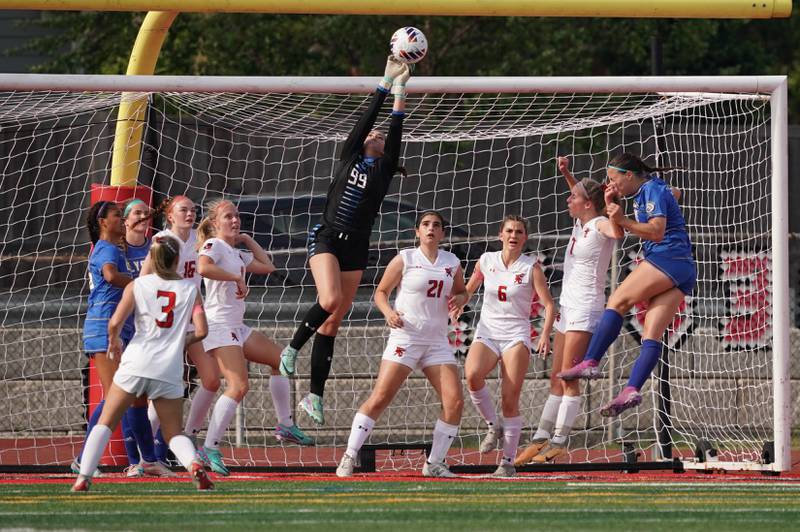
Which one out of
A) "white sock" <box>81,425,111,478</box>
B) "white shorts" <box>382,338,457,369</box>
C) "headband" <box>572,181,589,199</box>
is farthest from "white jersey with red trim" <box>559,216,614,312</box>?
"white sock" <box>81,425,111,478</box>

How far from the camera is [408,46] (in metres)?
10.5

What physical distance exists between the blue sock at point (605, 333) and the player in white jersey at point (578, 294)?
465 mm

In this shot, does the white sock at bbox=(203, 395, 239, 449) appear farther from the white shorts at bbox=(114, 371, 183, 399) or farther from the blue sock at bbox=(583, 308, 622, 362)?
the blue sock at bbox=(583, 308, 622, 362)

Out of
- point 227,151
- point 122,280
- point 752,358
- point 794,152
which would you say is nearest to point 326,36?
point 794,152

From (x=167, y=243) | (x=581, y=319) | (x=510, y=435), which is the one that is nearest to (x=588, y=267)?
(x=581, y=319)

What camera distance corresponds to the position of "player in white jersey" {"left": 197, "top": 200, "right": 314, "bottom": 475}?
1059cm

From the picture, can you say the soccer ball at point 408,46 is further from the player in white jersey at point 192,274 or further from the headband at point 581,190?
the player in white jersey at point 192,274

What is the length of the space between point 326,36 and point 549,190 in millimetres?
8921

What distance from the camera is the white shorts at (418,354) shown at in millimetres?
10461

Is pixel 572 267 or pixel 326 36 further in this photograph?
pixel 326 36

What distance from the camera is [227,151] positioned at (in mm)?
14906

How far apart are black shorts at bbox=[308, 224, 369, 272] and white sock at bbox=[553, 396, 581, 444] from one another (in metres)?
1.84

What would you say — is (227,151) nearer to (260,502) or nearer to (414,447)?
(414,447)

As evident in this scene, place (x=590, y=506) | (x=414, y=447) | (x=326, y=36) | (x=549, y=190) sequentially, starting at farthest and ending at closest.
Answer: (x=326, y=36) < (x=549, y=190) < (x=414, y=447) < (x=590, y=506)
